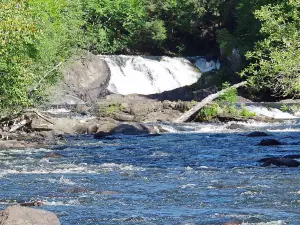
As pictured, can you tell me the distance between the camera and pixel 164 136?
3603 centimetres

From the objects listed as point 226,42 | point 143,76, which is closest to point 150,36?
point 143,76

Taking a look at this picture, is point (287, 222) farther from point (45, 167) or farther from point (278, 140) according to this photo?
point (278, 140)

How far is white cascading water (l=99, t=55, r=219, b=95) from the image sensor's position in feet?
217

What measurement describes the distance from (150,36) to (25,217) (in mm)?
66801

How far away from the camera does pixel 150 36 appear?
258 ft

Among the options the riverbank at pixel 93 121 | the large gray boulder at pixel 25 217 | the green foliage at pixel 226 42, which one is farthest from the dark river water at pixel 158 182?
the green foliage at pixel 226 42

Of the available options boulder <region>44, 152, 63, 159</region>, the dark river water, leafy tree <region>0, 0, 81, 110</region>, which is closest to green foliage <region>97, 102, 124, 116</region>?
leafy tree <region>0, 0, 81, 110</region>

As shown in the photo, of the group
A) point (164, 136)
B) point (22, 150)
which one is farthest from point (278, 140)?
point (22, 150)

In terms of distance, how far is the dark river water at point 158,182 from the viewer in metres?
15.5

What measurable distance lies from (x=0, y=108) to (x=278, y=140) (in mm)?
11758

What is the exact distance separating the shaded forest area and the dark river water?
2.86 m

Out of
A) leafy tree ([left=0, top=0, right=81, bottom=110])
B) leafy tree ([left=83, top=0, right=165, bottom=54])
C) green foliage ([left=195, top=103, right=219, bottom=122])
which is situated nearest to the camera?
leafy tree ([left=0, top=0, right=81, bottom=110])

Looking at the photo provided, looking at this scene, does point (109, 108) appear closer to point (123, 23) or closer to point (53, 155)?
point (53, 155)

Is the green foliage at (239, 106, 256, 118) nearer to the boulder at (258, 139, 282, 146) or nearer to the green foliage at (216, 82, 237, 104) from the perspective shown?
the green foliage at (216, 82, 237, 104)
